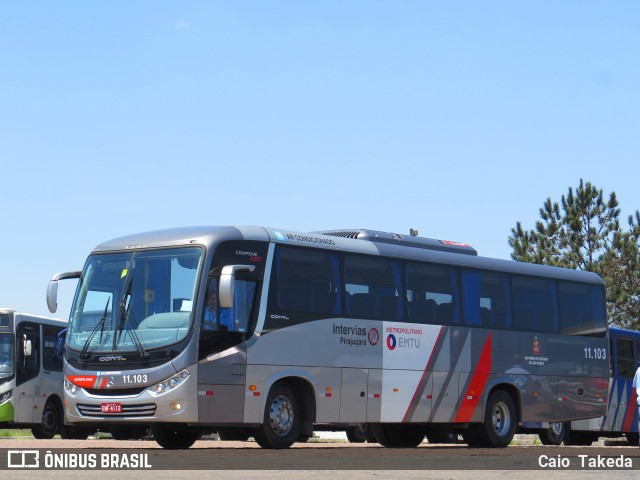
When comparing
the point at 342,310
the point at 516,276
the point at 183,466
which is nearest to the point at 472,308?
the point at 516,276

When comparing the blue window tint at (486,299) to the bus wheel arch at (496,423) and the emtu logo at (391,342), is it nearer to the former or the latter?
the bus wheel arch at (496,423)

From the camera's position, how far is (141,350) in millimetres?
18641

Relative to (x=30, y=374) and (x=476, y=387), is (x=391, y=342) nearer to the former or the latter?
(x=476, y=387)

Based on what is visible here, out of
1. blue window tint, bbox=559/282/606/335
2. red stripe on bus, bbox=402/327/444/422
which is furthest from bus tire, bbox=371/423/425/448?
blue window tint, bbox=559/282/606/335

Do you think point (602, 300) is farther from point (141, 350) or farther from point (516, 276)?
point (141, 350)

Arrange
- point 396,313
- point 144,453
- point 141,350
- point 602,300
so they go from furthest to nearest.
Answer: point 602,300, point 396,313, point 141,350, point 144,453

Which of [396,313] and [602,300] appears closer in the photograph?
[396,313]

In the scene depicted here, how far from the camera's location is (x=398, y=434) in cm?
2456

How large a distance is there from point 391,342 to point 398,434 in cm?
319

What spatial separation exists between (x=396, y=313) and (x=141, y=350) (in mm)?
5298

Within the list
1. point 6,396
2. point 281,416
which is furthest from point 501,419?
point 6,396

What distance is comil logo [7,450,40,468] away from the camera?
1451 centimetres

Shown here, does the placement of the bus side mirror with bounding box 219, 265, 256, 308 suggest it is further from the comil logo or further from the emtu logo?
the emtu logo

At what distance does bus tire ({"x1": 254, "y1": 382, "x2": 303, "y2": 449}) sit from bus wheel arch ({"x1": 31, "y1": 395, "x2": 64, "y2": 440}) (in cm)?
1462
